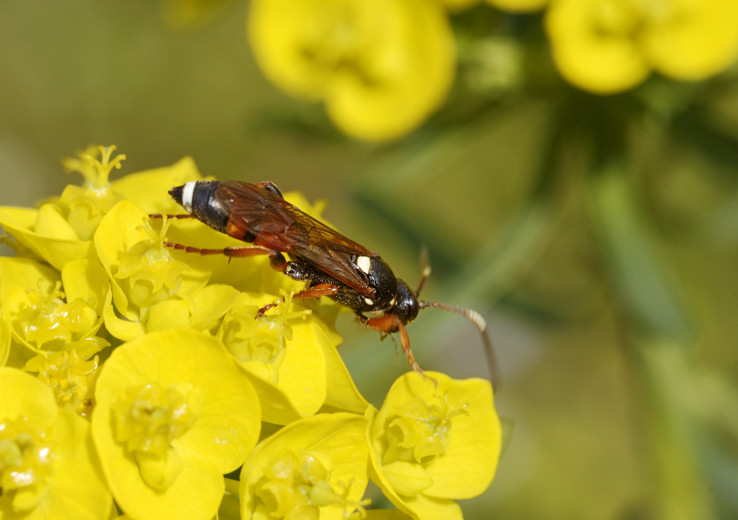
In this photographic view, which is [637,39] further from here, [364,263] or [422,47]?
[364,263]

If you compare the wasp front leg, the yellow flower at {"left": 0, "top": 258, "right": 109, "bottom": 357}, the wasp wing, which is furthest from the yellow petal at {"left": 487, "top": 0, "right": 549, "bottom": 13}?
the yellow flower at {"left": 0, "top": 258, "right": 109, "bottom": 357}

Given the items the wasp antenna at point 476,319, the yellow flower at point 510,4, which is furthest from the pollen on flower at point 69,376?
the yellow flower at point 510,4

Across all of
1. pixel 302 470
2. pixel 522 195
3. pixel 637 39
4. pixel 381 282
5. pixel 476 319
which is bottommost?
pixel 522 195

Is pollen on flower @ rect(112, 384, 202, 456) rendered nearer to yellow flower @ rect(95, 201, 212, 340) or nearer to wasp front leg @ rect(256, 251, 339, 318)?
yellow flower @ rect(95, 201, 212, 340)

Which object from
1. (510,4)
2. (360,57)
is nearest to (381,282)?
(510,4)

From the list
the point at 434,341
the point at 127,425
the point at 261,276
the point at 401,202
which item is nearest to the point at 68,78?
the point at 401,202

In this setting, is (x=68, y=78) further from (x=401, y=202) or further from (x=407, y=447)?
(x=407, y=447)
